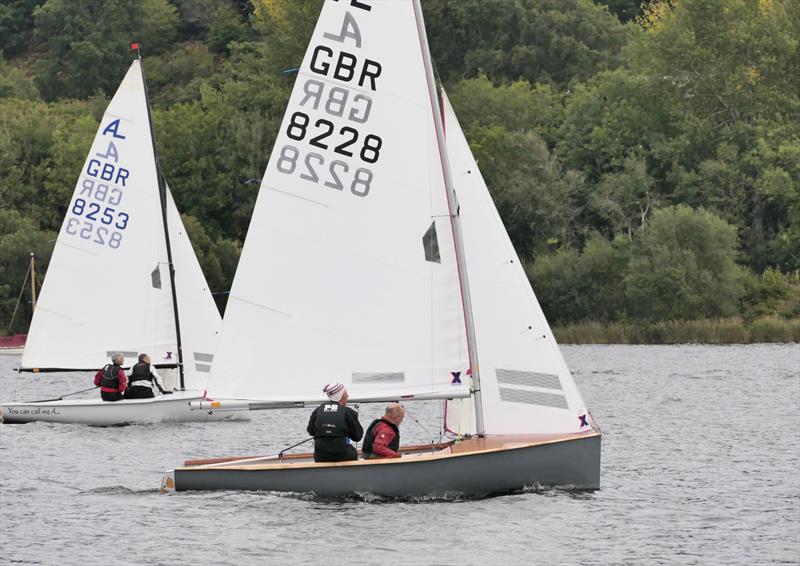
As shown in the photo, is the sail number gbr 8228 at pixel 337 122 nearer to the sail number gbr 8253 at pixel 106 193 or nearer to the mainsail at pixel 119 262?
the mainsail at pixel 119 262

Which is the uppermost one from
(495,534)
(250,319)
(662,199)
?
(662,199)

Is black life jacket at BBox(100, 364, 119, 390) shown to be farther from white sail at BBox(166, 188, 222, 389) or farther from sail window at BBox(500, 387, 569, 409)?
sail window at BBox(500, 387, 569, 409)

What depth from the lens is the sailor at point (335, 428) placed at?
21.4 m

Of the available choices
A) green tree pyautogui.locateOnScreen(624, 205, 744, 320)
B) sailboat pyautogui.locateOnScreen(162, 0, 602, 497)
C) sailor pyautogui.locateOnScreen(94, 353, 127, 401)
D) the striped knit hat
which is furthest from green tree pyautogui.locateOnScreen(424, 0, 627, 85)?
the striped knit hat

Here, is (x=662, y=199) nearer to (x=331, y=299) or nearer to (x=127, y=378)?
(x=127, y=378)

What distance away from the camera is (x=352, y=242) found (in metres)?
22.8

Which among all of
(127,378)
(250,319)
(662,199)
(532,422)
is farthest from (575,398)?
(662,199)

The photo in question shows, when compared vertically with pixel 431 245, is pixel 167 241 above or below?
above

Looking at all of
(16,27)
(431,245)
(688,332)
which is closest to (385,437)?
(431,245)

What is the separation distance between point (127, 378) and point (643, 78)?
54.5m

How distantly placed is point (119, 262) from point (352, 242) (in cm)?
1438

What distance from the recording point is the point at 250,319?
22.9 metres

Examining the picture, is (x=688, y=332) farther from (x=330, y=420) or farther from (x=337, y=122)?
(x=330, y=420)

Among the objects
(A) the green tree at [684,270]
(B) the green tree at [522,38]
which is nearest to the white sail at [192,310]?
(A) the green tree at [684,270]
